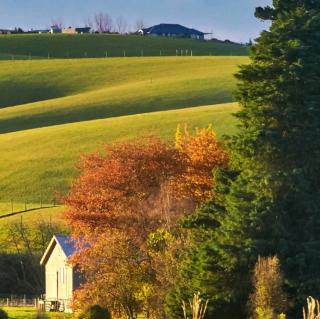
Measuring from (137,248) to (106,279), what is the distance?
1825 mm

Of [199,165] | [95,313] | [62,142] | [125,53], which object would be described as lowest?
[62,142]

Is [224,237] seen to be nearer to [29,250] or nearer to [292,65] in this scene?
[292,65]

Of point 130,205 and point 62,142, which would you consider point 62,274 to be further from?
point 62,142

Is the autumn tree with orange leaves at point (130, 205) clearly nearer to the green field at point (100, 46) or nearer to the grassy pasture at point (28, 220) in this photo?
the grassy pasture at point (28, 220)

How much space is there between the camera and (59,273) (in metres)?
63.6

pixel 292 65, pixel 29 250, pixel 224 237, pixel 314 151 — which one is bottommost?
pixel 29 250

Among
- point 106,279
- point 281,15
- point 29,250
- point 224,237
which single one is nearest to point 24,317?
point 106,279

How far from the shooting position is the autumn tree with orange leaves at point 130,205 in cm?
4172

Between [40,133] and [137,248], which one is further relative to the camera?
[40,133]

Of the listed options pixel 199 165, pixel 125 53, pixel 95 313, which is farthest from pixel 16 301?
pixel 125 53

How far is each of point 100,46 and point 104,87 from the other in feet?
147

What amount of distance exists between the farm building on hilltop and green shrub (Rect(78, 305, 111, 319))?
2112cm

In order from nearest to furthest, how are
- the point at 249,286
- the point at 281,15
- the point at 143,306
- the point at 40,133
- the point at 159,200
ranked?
the point at 249,286, the point at 281,15, the point at 143,306, the point at 159,200, the point at 40,133

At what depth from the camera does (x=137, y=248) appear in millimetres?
42625
